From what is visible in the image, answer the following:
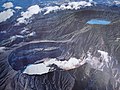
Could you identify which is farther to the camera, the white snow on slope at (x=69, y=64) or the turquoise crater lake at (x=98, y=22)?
the turquoise crater lake at (x=98, y=22)

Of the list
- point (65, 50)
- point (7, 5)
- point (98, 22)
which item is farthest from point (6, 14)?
point (98, 22)

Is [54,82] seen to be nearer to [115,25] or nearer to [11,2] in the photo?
[115,25]

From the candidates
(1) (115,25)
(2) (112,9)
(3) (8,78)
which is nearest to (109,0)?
(2) (112,9)

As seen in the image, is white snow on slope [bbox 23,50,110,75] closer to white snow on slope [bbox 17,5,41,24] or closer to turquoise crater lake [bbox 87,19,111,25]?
turquoise crater lake [bbox 87,19,111,25]

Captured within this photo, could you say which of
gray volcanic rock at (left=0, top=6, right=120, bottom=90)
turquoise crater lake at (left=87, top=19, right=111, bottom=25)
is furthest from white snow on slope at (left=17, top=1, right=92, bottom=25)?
turquoise crater lake at (left=87, top=19, right=111, bottom=25)

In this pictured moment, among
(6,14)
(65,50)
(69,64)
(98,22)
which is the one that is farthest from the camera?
(6,14)

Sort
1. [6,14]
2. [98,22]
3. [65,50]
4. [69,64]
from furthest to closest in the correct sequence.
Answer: [6,14] → [98,22] → [65,50] → [69,64]

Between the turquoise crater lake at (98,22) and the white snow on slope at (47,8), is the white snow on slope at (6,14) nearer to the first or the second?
the white snow on slope at (47,8)

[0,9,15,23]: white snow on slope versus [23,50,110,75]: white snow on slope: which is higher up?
[0,9,15,23]: white snow on slope

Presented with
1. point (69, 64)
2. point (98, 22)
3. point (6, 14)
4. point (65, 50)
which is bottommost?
point (69, 64)

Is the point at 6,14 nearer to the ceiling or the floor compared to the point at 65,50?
nearer to the ceiling

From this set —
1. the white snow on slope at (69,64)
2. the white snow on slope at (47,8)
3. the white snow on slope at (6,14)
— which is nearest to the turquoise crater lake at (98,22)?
the white snow on slope at (47,8)

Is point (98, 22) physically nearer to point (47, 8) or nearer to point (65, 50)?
point (65, 50)
